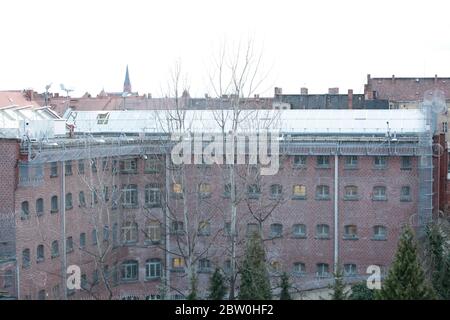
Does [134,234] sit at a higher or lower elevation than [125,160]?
lower

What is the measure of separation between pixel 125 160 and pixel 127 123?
465cm

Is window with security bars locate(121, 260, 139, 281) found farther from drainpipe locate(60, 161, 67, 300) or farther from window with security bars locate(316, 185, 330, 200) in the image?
window with security bars locate(316, 185, 330, 200)

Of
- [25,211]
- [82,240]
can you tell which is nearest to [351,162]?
[82,240]

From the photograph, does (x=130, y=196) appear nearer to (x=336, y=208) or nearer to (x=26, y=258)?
(x=26, y=258)

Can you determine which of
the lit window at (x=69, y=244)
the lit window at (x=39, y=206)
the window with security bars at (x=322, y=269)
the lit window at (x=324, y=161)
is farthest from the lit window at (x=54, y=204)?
the window with security bars at (x=322, y=269)

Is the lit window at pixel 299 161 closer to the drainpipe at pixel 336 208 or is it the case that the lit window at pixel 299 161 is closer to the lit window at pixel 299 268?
the drainpipe at pixel 336 208

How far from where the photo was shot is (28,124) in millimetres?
25250

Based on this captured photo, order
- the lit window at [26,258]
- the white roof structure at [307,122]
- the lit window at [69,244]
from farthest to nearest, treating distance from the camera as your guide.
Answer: the white roof structure at [307,122] < the lit window at [69,244] < the lit window at [26,258]

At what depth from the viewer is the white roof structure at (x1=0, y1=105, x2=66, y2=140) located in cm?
2469

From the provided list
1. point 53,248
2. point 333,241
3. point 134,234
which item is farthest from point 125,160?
point 333,241

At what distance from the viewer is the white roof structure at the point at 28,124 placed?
81.0ft

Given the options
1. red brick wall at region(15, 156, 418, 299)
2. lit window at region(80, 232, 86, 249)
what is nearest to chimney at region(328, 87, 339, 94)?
red brick wall at region(15, 156, 418, 299)

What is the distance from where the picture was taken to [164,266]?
99.7ft
